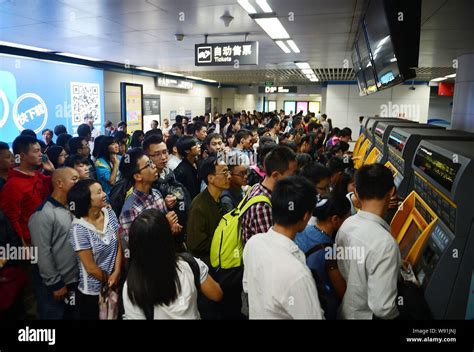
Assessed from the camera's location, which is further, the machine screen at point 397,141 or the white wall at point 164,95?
the white wall at point 164,95

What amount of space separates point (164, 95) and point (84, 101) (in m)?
5.29

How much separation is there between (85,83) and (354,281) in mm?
10274

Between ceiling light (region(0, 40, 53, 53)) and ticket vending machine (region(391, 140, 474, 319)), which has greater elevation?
ceiling light (region(0, 40, 53, 53))

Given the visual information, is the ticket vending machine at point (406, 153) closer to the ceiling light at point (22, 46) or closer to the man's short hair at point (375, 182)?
the man's short hair at point (375, 182)

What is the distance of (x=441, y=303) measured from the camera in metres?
1.84

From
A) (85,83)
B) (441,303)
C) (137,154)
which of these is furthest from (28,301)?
(85,83)

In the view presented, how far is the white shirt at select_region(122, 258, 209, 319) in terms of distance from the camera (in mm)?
1750

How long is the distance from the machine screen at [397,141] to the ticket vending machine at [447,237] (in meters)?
0.91

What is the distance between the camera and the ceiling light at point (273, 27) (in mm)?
5002

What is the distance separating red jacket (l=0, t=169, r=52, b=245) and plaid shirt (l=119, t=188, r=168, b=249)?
98 centimetres

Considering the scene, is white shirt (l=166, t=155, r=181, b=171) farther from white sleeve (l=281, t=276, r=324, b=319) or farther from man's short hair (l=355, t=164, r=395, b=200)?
white sleeve (l=281, t=276, r=324, b=319)

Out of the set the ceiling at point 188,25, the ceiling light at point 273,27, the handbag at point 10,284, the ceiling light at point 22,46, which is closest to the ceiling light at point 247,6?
the ceiling at point 188,25

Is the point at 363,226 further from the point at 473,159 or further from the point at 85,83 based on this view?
the point at 85,83

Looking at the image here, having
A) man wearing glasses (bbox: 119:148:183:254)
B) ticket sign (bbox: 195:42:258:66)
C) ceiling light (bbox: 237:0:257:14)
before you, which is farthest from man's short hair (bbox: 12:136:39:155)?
ticket sign (bbox: 195:42:258:66)
